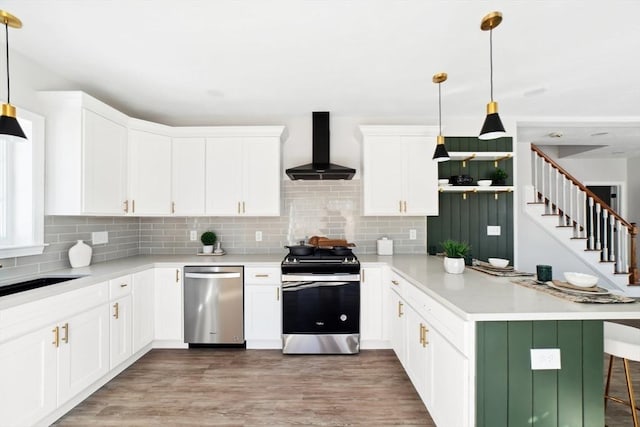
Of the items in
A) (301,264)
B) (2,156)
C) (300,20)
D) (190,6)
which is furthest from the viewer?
(301,264)

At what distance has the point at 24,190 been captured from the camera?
2332 mm

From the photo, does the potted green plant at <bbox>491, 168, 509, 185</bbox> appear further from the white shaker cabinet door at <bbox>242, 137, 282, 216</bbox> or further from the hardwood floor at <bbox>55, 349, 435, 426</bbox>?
the white shaker cabinet door at <bbox>242, 137, 282, 216</bbox>

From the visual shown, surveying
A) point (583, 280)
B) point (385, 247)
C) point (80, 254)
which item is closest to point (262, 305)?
point (385, 247)

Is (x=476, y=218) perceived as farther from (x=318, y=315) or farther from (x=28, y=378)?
(x=28, y=378)

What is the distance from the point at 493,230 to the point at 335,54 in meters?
2.94

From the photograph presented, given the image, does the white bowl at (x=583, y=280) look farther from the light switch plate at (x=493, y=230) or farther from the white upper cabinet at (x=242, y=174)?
the white upper cabinet at (x=242, y=174)

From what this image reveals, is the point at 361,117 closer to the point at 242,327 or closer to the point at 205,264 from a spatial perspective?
the point at 205,264

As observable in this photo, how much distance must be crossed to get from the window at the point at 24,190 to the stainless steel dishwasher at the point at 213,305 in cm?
123

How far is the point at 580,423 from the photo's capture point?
1405 mm

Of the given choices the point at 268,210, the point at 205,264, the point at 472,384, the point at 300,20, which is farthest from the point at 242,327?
the point at 300,20

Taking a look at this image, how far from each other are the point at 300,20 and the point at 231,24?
17.9 inches

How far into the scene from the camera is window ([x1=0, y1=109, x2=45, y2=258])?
7.34 ft

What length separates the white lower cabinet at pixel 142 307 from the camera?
9.03ft

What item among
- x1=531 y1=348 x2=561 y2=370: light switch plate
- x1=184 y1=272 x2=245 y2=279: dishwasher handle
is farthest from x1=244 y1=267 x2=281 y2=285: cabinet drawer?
x1=531 y1=348 x2=561 y2=370: light switch plate
